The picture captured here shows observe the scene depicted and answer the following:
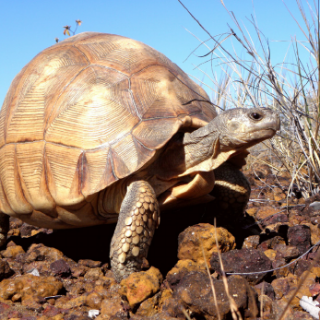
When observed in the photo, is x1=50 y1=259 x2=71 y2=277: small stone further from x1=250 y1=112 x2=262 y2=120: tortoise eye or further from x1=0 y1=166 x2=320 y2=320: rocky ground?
x1=250 y1=112 x2=262 y2=120: tortoise eye

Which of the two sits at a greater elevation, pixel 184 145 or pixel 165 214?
pixel 184 145

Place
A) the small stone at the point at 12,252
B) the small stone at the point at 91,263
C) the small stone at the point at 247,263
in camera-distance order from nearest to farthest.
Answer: the small stone at the point at 247,263 → the small stone at the point at 91,263 → the small stone at the point at 12,252

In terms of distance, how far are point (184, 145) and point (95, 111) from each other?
2.51 ft

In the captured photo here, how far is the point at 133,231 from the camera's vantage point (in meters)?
2.82

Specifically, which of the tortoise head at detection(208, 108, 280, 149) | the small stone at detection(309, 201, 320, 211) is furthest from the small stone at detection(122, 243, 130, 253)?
the small stone at detection(309, 201, 320, 211)

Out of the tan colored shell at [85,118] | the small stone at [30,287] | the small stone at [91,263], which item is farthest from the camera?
the small stone at [91,263]

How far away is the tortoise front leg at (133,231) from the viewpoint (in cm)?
282

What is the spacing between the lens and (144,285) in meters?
2.65

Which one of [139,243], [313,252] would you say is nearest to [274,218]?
[313,252]

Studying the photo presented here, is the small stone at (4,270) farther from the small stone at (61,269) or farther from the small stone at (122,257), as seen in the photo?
the small stone at (122,257)

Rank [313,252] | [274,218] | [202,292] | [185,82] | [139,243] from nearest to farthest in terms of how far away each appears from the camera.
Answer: [202,292] < [139,243] < [313,252] < [185,82] < [274,218]

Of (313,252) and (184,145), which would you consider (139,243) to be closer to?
(184,145)

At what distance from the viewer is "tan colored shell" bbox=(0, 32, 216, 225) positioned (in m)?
3.01

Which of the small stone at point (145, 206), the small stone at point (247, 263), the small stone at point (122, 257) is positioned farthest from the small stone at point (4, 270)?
the small stone at point (247, 263)
